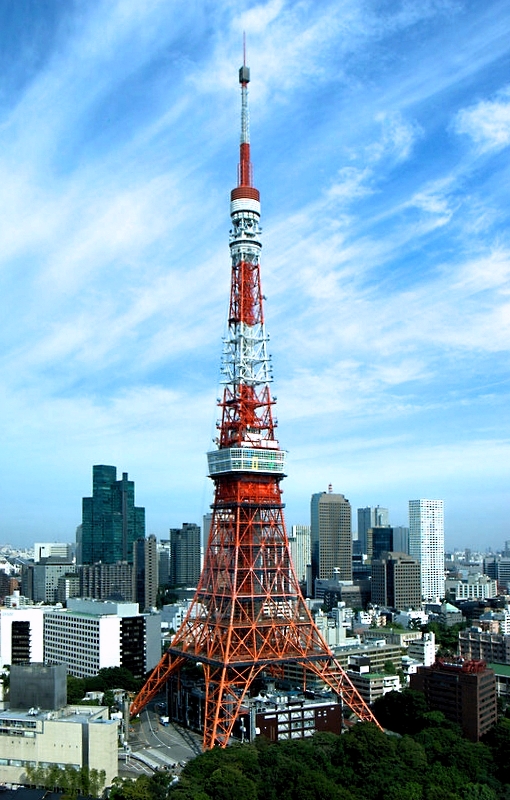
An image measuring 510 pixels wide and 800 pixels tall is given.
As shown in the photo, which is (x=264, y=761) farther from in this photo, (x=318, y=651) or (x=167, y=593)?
(x=167, y=593)

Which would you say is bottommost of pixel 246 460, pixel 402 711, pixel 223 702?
pixel 402 711

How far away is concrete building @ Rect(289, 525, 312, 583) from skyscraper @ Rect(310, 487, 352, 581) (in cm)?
396

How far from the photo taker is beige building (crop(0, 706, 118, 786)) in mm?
28391

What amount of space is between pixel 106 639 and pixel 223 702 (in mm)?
19235

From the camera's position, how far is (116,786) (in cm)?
2695

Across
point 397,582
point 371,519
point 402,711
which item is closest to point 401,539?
point 371,519

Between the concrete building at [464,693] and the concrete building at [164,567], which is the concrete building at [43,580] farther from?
the concrete building at [464,693]

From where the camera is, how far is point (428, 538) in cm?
12900

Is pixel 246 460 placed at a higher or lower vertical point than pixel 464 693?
higher

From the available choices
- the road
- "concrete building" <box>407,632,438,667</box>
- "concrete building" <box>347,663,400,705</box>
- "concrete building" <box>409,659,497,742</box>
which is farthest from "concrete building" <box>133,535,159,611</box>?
"concrete building" <box>409,659,497,742</box>

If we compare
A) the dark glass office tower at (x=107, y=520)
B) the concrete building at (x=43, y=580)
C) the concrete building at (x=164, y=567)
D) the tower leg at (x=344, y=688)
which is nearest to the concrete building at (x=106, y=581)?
the concrete building at (x=43, y=580)

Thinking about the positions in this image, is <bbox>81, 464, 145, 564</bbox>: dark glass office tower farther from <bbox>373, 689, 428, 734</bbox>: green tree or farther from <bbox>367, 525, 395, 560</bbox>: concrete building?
<bbox>373, 689, 428, 734</bbox>: green tree

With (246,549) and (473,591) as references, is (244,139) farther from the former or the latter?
(473,591)

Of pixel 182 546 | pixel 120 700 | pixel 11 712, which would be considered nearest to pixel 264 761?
pixel 11 712
